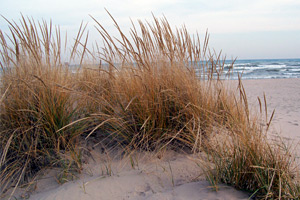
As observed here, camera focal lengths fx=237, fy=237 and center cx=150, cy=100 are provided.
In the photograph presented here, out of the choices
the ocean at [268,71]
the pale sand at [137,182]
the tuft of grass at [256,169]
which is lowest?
the ocean at [268,71]

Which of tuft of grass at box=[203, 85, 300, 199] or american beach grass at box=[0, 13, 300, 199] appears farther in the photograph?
american beach grass at box=[0, 13, 300, 199]

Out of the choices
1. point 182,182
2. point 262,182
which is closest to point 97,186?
point 182,182

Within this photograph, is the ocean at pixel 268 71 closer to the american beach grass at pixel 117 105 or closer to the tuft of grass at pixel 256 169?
the american beach grass at pixel 117 105

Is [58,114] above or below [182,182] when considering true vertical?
above

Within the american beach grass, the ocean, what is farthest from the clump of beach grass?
the ocean

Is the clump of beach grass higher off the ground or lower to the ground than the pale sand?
higher

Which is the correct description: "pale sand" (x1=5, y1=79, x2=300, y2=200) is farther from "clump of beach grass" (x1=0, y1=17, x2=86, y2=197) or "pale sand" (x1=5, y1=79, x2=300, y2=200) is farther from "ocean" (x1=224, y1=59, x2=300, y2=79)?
"ocean" (x1=224, y1=59, x2=300, y2=79)

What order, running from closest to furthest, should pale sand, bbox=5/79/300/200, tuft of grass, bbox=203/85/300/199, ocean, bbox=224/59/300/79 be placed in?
1. tuft of grass, bbox=203/85/300/199
2. pale sand, bbox=5/79/300/200
3. ocean, bbox=224/59/300/79

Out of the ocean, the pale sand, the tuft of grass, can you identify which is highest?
the tuft of grass

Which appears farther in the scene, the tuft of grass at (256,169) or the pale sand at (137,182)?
the pale sand at (137,182)

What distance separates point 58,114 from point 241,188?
1.63 m

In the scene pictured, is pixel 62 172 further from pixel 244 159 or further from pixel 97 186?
pixel 244 159

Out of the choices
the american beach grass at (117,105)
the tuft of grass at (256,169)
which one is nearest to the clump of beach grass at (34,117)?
the american beach grass at (117,105)

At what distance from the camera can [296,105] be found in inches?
217
